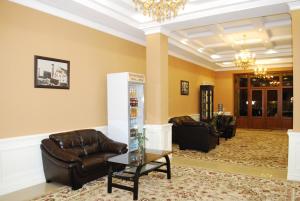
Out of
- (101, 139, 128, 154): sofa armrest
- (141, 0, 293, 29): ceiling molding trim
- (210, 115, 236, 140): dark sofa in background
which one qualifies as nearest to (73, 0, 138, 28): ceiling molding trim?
(141, 0, 293, 29): ceiling molding trim

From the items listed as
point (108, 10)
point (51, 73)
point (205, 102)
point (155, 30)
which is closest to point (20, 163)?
point (51, 73)

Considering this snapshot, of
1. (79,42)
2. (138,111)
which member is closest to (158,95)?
(138,111)

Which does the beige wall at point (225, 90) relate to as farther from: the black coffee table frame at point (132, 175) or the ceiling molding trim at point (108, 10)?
the black coffee table frame at point (132, 175)

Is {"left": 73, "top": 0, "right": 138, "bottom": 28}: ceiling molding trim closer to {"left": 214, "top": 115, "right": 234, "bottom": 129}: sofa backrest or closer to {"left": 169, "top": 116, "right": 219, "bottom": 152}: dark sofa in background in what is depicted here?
{"left": 169, "top": 116, "right": 219, "bottom": 152}: dark sofa in background

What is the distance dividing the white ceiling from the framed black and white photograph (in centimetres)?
93

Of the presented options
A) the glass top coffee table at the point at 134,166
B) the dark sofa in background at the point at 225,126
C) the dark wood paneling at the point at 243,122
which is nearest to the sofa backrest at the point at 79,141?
the glass top coffee table at the point at 134,166

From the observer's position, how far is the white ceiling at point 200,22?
15.9 feet

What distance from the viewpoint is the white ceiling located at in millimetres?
4848

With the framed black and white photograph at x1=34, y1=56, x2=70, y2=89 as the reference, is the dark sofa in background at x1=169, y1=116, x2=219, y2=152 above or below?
below

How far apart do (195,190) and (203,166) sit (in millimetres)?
1622

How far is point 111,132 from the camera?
593 centimetres

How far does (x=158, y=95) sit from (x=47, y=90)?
8.36ft

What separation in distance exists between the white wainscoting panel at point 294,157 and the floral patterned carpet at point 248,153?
3.36 feet

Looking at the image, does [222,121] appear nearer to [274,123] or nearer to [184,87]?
[184,87]
